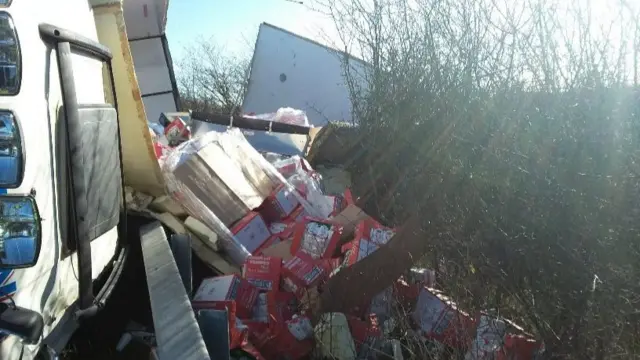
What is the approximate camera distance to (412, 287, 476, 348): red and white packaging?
10.2ft

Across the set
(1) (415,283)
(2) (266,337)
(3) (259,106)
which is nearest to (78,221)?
(2) (266,337)

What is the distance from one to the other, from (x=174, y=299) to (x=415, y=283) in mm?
2125

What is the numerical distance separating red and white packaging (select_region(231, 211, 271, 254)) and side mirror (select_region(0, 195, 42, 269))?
2.93 meters

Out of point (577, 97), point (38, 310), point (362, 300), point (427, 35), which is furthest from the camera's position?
point (427, 35)

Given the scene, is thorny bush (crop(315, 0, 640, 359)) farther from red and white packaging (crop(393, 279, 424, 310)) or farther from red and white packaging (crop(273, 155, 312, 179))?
red and white packaging (crop(273, 155, 312, 179))

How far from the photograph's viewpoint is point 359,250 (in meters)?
4.14

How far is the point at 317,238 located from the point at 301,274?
1.61 ft

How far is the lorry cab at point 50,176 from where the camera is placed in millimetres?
1778

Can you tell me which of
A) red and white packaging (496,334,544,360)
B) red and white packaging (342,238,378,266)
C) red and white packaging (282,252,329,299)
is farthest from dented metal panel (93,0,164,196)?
red and white packaging (496,334,544,360)

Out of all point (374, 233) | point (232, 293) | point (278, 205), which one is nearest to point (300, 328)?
point (232, 293)

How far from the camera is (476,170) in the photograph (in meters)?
3.31

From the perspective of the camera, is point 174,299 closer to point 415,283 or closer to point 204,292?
point 204,292

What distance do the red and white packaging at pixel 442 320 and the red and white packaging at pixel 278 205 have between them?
6.10 feet

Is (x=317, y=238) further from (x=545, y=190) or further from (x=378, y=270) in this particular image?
(x=545, y=190)
